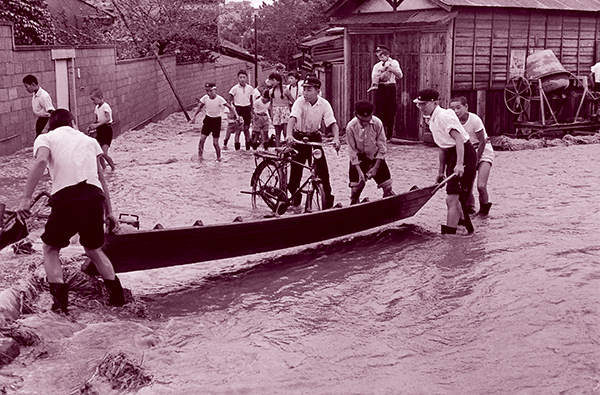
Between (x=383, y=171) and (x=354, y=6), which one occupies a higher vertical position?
(x=354, y=6)

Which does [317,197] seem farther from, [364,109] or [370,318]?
[370,318]

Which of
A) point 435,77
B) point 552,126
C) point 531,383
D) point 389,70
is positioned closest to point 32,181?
point 531,383

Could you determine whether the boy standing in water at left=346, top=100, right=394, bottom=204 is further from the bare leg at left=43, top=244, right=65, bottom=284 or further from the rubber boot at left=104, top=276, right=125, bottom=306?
the bare leg at left=43, top=244, right=65, bottom=284

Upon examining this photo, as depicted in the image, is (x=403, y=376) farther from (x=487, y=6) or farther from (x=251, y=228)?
(x=487, y=6)

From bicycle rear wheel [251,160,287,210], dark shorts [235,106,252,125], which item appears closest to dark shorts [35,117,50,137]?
bicycle rear wheel [251,160,287,210]

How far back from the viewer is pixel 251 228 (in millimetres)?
8195

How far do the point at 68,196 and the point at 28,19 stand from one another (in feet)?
51.3

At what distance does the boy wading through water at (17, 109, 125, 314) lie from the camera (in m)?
6.70

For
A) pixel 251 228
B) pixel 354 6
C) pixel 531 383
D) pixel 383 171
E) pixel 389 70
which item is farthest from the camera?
pixel 354 6

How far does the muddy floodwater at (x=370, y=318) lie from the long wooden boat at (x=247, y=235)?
0.34 m

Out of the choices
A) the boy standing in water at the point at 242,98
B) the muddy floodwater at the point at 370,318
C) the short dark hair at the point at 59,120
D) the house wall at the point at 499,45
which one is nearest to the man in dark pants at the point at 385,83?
the house wall at the point at 499,45

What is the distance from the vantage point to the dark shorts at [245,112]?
705 inches

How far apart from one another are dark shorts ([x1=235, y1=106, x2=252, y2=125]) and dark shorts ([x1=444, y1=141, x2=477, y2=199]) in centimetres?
866

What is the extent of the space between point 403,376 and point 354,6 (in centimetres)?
1627
